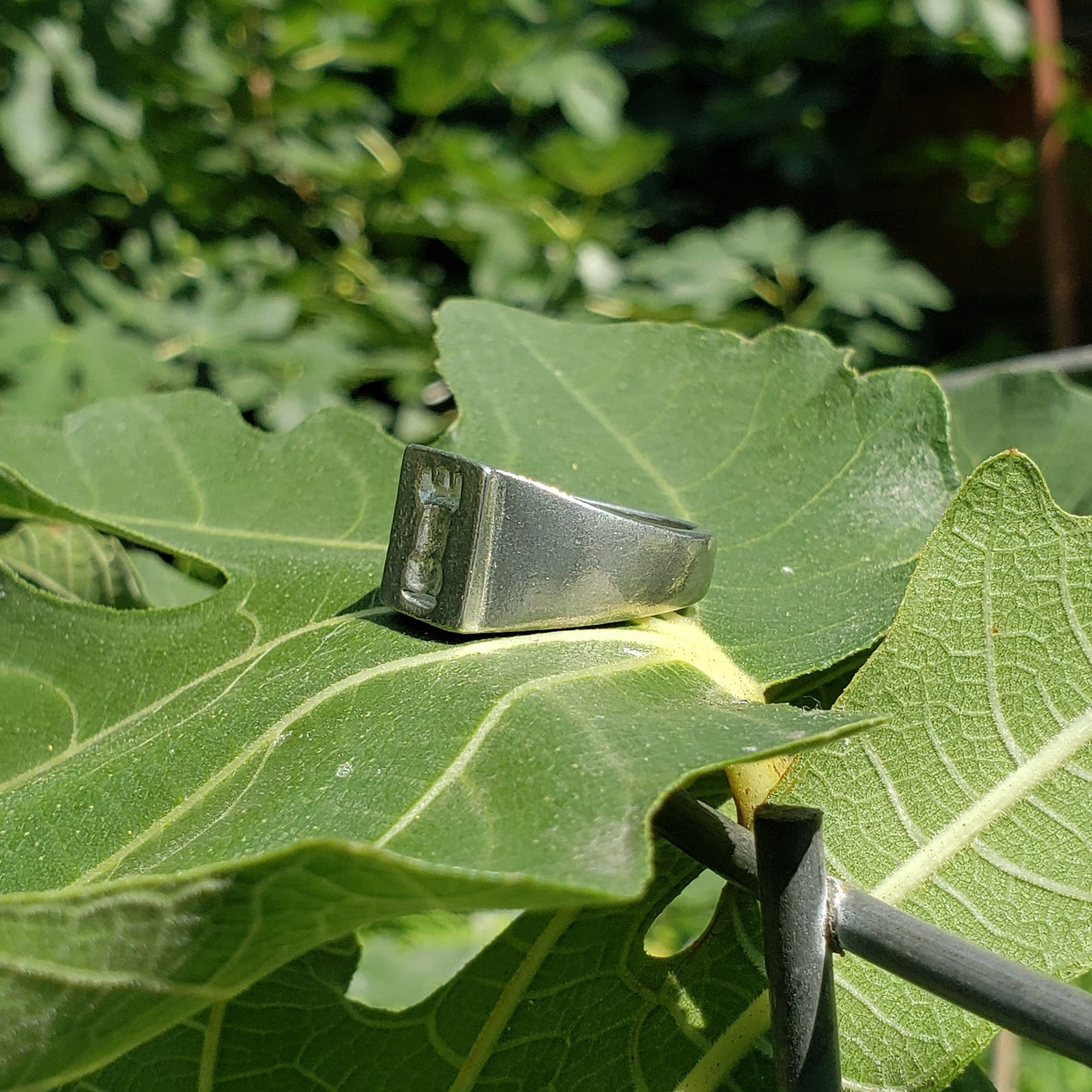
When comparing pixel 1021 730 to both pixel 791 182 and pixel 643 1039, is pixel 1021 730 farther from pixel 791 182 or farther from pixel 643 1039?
pixel 791 182

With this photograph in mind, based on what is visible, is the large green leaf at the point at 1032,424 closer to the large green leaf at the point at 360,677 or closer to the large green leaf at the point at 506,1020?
the large green leaf at the point at 360,677

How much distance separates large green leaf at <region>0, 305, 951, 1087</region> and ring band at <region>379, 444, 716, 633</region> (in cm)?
1

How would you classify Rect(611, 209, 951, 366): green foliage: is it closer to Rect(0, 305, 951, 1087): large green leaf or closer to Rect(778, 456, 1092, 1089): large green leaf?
Rect(0, 305, 951, 1087): large green leaf

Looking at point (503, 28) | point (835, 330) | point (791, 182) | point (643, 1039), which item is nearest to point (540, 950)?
point (643, 1039)

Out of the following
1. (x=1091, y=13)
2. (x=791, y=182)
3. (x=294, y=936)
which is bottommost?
(x=791, y=182)

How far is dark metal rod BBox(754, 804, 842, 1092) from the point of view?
13.8 inches

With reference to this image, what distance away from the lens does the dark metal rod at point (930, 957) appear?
0.29 meters

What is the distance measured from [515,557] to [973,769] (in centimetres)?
20

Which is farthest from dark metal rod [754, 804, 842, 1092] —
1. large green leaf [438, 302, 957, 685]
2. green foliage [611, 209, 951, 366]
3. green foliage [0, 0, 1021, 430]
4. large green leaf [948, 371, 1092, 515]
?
green foliage [611, 209, 951, 366]

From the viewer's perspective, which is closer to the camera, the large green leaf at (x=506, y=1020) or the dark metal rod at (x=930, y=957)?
the dark metal rod at (x=930, y=957)

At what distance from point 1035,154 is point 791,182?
0.66 metres

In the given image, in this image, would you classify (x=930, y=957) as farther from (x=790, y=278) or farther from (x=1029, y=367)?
(x=790, y=278)

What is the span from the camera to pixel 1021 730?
427 millimetres

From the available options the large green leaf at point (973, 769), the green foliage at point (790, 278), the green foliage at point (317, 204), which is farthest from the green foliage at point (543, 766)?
the green foliage at point (790, 278)
